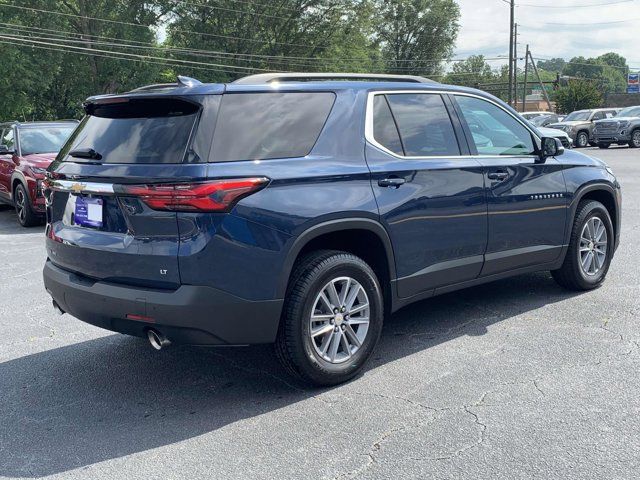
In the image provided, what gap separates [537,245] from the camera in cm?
552

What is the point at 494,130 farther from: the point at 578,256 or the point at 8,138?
→ the point at 8,138

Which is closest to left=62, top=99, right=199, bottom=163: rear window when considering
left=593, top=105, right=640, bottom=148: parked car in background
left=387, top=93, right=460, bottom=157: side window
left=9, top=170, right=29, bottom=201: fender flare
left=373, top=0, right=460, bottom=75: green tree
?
left=387, top=93, right=460, bottom=157: side window

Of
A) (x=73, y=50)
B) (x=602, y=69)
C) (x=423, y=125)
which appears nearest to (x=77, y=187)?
(x=423, y=125)

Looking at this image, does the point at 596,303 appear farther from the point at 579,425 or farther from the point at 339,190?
the point at 339,190

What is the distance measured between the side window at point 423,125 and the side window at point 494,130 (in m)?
0.25

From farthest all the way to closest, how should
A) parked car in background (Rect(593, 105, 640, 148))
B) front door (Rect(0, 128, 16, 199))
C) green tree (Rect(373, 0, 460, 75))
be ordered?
green tree (Rect(373, 0, 460, 75)) → parked car in background (Rect(593, 105, 640, 148)) → front door (Rect(0, 128, 16, 199))

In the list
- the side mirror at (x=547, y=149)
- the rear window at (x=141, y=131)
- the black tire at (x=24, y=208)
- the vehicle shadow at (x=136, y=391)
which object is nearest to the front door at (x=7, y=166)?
the black tire at (x=24, y=208)

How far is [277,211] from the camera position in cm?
378

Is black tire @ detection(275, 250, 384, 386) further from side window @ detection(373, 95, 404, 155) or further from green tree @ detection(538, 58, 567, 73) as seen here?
green tree @ detection(538, 58, 567, 73)

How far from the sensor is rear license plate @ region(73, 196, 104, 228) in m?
3.94

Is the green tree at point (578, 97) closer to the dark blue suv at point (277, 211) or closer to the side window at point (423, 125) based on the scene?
the dark blue suv at point (277, 211)

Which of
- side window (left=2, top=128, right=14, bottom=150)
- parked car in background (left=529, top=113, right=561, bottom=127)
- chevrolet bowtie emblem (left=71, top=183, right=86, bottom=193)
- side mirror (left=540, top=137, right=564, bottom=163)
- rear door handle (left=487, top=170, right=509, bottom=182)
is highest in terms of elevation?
side mirror (left=540, top=137, right=564, bottom=163)

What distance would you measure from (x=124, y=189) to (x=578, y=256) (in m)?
3.97

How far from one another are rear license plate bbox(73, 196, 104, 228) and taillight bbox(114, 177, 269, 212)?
353 millimetres
